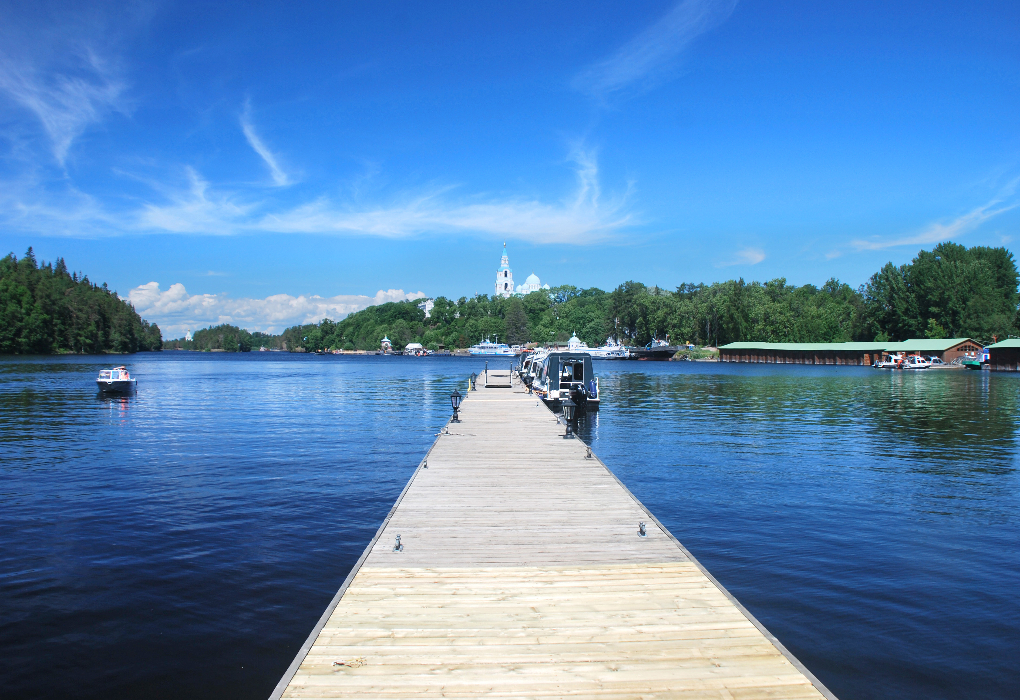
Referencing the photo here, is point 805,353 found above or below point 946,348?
below

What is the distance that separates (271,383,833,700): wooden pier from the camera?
5.37 meters

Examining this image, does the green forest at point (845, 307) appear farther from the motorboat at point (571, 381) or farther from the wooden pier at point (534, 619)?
the wooden pier at point (534, 619)

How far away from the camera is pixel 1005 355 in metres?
86.1

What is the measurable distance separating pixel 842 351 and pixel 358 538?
119 metres

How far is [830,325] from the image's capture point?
134 meters

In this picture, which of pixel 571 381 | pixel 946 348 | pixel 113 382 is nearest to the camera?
pixel 571 381

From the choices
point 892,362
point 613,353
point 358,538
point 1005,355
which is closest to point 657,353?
point 613,353

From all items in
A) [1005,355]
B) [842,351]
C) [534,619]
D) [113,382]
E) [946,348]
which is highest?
[946,348]

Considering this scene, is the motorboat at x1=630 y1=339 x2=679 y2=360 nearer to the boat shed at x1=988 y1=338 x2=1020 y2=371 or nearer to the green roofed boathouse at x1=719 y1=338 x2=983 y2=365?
the green roofed boathouse at x1=719 y1=338 x2=983 y2=365

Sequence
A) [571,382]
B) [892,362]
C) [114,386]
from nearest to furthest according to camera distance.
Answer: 1. [571,382]
2. [114,386]
3. [892,362]

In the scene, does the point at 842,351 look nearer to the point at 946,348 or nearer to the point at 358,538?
the point at 946,348

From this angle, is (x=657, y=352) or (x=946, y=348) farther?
(x=657, y=352)

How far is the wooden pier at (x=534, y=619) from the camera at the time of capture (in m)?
5.37

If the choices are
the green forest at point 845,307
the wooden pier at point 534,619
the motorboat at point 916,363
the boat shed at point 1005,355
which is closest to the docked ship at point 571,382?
the wooden pier at point 534,619
